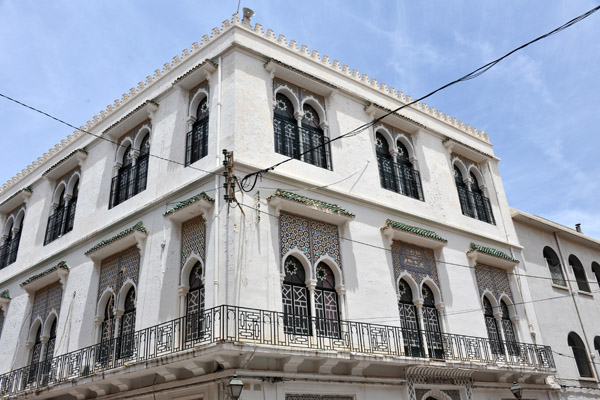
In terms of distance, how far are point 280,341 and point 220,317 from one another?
4.30 ft

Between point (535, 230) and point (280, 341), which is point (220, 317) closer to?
point (280, 341)

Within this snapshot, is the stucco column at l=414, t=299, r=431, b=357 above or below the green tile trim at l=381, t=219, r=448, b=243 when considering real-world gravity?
below

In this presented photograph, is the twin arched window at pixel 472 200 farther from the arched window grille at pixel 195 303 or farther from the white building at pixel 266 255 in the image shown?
the arched window grille at pixel 195 303

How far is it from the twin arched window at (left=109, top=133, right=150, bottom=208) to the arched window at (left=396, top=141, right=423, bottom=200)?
22.0 feet

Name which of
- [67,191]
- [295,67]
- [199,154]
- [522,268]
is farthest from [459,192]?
[67,191]

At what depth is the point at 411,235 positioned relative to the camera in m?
12.8

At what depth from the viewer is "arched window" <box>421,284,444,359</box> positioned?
482 inches

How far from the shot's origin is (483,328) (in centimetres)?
1359

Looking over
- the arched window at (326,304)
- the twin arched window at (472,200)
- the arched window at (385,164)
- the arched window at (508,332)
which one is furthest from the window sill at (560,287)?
the arched window at (326,304)

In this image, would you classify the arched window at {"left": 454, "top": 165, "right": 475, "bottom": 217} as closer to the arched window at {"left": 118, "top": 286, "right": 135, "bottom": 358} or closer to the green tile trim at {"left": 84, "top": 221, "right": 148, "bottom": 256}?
the green tile trim at {"left": 84, "top": 221, "right": 148, "bottom": 256}

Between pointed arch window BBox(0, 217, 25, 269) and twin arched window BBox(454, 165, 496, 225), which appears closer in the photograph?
twin arched window BBox(454, 165, 496, 225)

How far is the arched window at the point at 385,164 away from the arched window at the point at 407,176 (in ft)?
0.83

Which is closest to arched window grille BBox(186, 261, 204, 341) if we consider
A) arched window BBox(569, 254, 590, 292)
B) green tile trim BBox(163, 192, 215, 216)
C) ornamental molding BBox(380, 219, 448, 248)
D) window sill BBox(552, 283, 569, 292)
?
green tile trim BBox(163, 192, 215, 216)

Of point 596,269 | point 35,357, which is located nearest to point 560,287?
point 596,269
